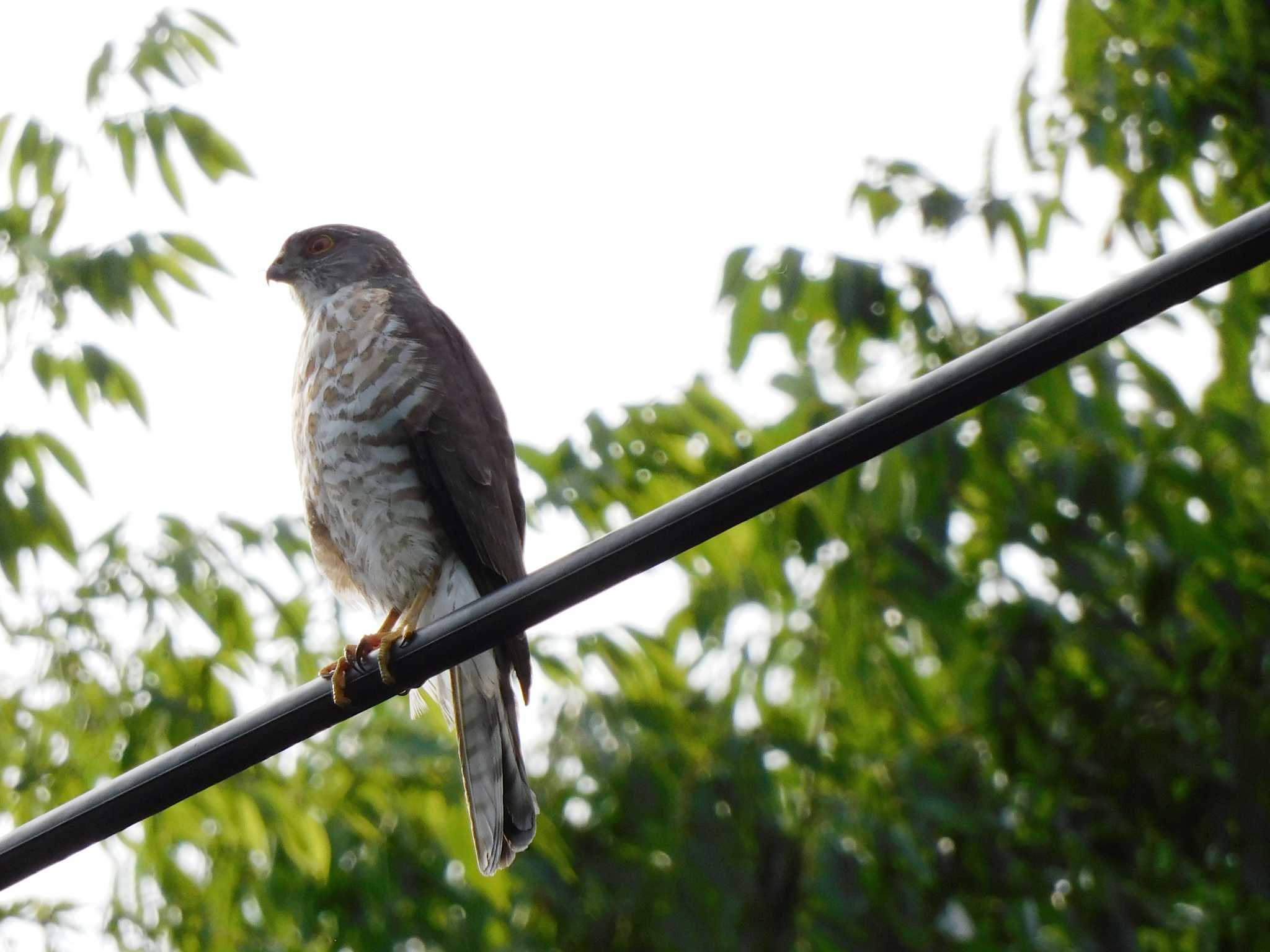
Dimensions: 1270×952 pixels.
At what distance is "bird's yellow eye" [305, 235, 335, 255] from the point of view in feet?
15.6

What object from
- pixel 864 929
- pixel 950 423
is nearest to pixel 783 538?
pixel 950 423

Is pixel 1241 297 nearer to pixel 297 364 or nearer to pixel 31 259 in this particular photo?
pixel 297 364

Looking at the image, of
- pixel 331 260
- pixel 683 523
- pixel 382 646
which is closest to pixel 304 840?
pixel 382 646

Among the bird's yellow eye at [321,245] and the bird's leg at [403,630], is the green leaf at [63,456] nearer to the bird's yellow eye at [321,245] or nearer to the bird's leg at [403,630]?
the bird's leg at [403,630]

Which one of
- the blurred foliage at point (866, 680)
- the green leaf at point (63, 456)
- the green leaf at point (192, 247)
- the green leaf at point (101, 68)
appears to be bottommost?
the blurred foliage at point (866, 680)

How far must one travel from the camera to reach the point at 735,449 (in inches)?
158

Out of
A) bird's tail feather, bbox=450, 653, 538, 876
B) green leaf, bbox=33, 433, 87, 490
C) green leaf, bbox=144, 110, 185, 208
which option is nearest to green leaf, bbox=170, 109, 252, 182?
green leaf, bbox=144, 110, 185, 208

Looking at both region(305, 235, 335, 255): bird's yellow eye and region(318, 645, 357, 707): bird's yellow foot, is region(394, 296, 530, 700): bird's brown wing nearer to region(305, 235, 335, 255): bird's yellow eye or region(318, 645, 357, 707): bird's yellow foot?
region(318, 645, 357, 707): bird's yellow foot

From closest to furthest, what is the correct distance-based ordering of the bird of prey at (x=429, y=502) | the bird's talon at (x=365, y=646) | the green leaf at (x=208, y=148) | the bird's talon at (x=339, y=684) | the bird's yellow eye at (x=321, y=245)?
the bird's talon at (x=339, y=684) → the bird's talon at (x=365, y=646) → the bird of prey at (x=429, y=502) → the green leaf at (x=208, y=148) → the bird's yellow eye at (x=321, y=245)

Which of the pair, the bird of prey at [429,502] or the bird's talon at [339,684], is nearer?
the bird's talon at [339,684]

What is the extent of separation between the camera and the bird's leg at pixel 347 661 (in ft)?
7.60

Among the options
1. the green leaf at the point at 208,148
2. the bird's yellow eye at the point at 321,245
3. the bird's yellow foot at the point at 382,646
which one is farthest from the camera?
the bird's yellow eye at the point at 321,245

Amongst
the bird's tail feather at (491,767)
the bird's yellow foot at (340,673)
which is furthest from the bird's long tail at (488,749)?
the bird's yellow foot at (340,673)

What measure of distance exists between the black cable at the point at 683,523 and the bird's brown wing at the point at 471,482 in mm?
1053
